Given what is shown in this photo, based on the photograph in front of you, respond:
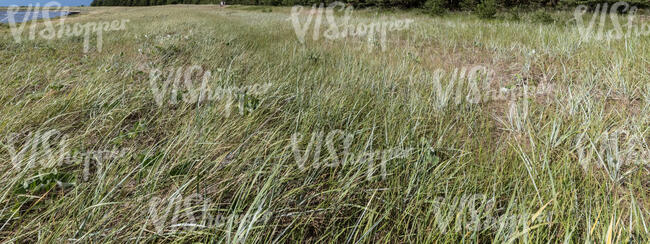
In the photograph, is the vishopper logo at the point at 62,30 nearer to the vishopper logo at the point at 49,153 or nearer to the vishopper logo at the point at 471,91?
the vishopper logo at the point at 49,153

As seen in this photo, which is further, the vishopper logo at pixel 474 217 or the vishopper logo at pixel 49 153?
the vishopper logo at pixel 49 153

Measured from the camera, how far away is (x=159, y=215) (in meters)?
0.92

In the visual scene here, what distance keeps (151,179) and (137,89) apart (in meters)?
1.35

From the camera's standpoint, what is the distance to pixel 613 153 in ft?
3.99

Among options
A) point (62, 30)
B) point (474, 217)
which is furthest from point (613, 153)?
point (62, 30)

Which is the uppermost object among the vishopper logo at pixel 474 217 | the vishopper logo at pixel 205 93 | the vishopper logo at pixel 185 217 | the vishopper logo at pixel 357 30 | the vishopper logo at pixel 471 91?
the vishopper logo at pixel 357 30

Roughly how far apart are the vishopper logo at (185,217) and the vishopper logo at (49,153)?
0.38 metres

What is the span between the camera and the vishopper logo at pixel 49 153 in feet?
3.62

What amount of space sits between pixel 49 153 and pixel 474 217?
1801 millimetres

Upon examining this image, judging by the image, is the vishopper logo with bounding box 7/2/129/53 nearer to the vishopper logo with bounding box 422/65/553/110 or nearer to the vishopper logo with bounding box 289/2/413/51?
the vishopper logo with bounding box 289/2/413/51

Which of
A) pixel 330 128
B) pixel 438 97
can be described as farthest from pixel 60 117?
pixel 438 97

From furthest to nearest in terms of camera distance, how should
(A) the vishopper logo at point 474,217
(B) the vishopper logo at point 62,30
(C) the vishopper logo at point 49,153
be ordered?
(B) the vishopper logo at point 62,30, (C) the vishopper logo at point 49,153, (A) the vishopper logo at point 474,217

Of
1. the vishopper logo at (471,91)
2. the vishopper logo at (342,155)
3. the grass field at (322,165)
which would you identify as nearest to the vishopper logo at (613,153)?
the grass field at (322,165)

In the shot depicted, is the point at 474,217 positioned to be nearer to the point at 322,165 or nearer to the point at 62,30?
the point at 322,165
